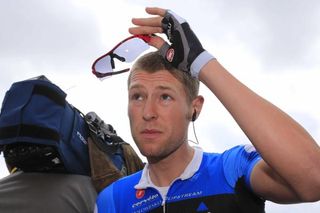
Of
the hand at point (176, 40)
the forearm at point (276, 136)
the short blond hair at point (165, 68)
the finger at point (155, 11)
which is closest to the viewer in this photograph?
the forearm at point (276, 136)

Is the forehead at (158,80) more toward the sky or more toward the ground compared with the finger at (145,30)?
more toward the ground

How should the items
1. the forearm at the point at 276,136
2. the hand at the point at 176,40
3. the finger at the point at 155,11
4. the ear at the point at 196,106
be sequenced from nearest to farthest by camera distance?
1. the forearm at the point at 276,136
2. the hand at the point at 176,40
3. the finger at the point at 155,11
4. the ear at the point at 196,106

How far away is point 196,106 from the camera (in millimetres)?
4137

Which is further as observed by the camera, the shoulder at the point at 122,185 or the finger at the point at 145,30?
the shoulder at the point at 122,185

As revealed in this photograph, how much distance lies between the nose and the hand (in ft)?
1.42

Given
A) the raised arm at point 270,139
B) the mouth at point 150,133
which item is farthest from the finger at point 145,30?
the mouth at point 150,133

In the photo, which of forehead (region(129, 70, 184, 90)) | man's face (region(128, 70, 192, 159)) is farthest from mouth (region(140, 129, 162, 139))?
forehead (region(129, 70, 184, 90))

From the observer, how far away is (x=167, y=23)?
3463 mm

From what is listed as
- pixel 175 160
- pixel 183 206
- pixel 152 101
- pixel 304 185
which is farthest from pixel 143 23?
pixel 304 185

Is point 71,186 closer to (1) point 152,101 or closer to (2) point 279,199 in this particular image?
(1) point 152,101

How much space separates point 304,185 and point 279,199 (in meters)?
0.47

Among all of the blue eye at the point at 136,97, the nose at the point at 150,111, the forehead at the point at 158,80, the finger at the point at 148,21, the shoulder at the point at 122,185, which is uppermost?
the finger at the point at 148,21

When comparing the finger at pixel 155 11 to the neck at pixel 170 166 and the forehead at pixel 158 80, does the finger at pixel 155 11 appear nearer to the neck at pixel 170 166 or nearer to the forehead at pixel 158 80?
the forehead at pixel 158 80

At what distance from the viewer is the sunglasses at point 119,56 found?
3904 millimetres
